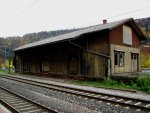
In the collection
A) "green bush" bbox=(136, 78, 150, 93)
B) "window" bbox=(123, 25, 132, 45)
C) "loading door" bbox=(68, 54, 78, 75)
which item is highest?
"window" bbox=(123, 25, 132, 45)

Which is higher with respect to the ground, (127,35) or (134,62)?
(127,35)

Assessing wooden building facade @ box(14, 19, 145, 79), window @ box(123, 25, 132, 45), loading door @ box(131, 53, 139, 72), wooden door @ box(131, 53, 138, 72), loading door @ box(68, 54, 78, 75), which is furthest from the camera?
loading door @ box(131, 53, 139, 72)

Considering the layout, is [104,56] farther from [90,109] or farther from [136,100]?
[90,109]

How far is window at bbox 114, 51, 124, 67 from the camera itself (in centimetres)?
2426

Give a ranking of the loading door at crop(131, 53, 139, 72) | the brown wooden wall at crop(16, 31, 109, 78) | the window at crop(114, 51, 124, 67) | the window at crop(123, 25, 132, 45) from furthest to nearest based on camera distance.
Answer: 1. the loading door at crop(131, 53, 139, 72)
2. the window at crop(123, 25, 132, 45)
3. the window at crop(114, 51, 124, 67)
4. the brown wooden wall at crop(16, 31, 109, 78)

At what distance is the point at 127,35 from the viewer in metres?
27.2

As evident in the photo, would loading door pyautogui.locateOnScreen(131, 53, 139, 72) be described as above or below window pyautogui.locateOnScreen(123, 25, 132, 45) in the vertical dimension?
below

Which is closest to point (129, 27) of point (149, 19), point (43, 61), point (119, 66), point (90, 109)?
point (119, 66)

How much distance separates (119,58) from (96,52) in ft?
9.04

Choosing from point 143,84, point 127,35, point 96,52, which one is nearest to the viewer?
point 143,84

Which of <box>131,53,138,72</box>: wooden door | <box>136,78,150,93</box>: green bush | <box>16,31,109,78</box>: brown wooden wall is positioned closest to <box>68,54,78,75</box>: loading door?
<box>16,31,109,78</box>: brown wooden wall

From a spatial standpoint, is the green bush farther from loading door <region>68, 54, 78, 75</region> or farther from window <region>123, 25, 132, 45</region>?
window <region>123, 25, 132, 45</region>

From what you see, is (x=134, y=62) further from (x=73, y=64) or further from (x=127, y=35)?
(x=73, y=64)

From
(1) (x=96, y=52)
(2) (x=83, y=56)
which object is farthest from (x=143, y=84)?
(2) (x=83, y=56)
